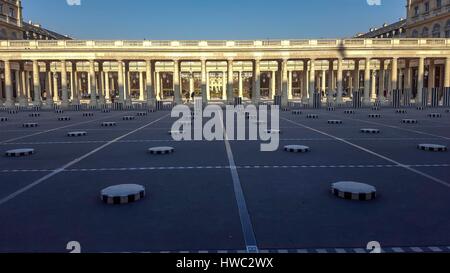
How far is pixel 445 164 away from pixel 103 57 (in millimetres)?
55167

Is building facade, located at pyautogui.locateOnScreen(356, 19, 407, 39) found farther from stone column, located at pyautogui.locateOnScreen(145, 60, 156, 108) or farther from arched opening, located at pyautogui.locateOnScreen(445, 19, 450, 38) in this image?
stone column, located at pyautogui.locateOnScreen(145, 60, 156, 108)

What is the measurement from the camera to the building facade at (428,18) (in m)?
62.2

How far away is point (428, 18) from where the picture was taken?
218ft

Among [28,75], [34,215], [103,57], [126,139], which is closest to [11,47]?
[103,57]

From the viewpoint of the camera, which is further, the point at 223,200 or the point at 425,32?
the point at 425,32

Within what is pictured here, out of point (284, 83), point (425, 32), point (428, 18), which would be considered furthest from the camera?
point (425, 32)

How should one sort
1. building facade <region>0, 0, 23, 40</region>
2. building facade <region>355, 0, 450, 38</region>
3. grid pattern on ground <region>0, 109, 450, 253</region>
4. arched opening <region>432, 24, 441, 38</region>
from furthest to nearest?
building facade <region>0, 0, 23, 40</region> < arched opening <region>432, 24, 441, 38</region> < building facade <region>355, 0, 450, 38</region> < grid pattern on ground <region>0, 109, 450, 253</region>

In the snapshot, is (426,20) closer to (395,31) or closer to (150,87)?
(395,31)

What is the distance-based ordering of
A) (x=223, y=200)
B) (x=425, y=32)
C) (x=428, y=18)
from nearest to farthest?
(x=223, y=200), (x=428, y=18), (x=425, y=32)

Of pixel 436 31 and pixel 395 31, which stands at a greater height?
pixel 395 31

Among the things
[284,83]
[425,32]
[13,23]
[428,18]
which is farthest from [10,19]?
[425,32]

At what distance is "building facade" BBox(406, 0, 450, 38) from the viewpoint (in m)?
62.2

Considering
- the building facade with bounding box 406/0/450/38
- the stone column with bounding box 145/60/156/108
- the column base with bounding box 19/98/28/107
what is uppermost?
the building facade with bounding box 406/0/450/38

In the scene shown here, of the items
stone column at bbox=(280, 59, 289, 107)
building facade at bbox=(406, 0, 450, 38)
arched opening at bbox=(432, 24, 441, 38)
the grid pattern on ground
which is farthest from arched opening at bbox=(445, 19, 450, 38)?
the grid pattern on ground
